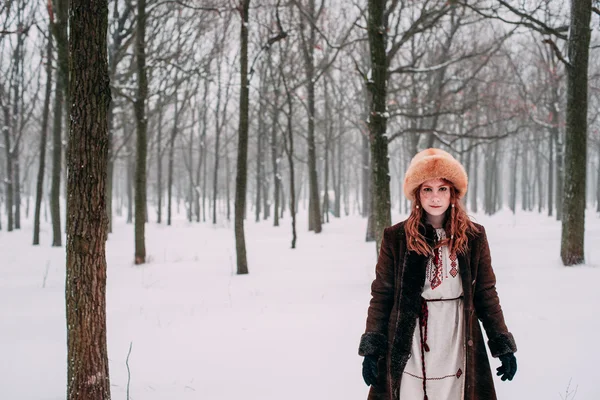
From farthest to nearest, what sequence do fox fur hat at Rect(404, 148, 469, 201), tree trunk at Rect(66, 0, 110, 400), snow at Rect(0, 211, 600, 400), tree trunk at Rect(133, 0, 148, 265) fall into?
tree trunk at Rect(133, 0, 148, 265)
snow at Rect(0, 211, 600, 400)
tree trunk at Rect(66, 0, 110, 400)
fox fur hat at Rect(404, 148, 469, 201)

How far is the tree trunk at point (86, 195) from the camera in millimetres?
2855

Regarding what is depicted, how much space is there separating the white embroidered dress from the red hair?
3.6 inches

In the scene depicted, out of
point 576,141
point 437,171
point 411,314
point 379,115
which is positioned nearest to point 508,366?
point 411,314

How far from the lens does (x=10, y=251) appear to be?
1310 centimetres

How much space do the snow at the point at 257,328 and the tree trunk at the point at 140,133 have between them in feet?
2.74

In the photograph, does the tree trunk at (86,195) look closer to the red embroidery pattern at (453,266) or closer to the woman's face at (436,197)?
the woman's face at (436,197)

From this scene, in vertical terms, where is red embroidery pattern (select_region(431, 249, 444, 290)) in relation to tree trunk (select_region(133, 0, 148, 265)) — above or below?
below

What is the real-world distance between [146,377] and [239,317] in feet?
6.33

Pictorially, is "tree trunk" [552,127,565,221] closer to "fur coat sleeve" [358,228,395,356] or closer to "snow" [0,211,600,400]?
"snow" [0,211,600,400]

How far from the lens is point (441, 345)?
7.45 feet

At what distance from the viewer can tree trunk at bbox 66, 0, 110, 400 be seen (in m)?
2.86

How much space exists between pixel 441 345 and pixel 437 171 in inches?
37.7

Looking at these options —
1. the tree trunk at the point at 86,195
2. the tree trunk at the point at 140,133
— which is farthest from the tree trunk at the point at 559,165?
the tree trunk at the point at 86,195

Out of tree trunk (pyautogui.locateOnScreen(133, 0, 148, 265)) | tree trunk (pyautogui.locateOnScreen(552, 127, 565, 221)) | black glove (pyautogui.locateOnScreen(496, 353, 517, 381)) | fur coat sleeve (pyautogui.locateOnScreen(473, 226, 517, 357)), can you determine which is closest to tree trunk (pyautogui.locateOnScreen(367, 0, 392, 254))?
fur coat sleeve (pyautogui.locateOnScreen(473, 226, 517, 357))
